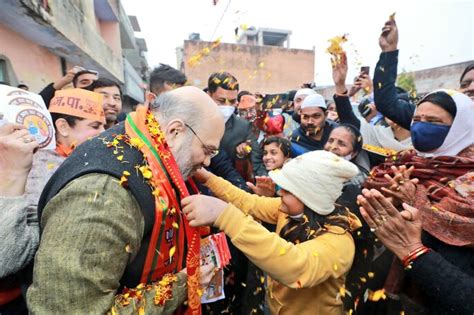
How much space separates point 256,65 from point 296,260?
31321 mm

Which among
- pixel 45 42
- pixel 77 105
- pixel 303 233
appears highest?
pixel 45 42

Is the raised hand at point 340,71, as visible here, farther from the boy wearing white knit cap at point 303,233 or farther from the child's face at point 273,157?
the boy wearing white knit cap at point 303,233

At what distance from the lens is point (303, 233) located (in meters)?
2.04

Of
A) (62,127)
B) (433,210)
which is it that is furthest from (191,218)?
(62,127)

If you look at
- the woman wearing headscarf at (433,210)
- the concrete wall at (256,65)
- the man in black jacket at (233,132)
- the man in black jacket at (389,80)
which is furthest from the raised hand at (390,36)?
the concrete wall at (256,65)

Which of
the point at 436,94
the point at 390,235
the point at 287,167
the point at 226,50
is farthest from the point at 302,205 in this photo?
the point at 226,50

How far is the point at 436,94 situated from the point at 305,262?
1686mm

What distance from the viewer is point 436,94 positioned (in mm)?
2232

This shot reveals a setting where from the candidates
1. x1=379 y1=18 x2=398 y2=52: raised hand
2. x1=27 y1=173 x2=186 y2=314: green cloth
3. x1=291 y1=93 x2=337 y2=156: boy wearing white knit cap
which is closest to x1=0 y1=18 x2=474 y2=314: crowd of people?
x1=27 y1=173 x2=186 y2=314: green cloth

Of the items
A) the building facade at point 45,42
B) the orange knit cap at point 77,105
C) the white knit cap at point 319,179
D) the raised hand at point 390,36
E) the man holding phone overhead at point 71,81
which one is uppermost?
the building facade at point 45,42

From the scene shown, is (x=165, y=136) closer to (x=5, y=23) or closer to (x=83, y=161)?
(x=83, y=161)

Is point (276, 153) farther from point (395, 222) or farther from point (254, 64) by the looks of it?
point (254, 64)

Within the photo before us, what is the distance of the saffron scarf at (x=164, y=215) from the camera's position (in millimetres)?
1368

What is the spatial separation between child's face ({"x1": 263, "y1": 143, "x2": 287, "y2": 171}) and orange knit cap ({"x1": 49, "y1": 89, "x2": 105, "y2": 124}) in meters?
2.11
